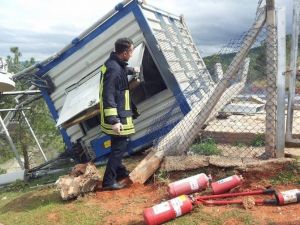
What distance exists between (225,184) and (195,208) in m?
0.45

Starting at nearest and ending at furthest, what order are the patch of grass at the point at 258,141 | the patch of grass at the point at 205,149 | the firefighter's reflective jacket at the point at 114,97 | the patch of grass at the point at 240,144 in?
1. the firefighter's reflective jacket at the point at 114,97
2. the patch of grass at the point at 205,149
3. the patch of grass at the point at 258,141
4. the patch of grass at the point at 240,144

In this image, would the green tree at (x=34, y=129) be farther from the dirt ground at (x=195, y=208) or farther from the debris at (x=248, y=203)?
the debris at (x=248, y=203)

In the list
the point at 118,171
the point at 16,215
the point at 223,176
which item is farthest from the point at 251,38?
the point at 16,215

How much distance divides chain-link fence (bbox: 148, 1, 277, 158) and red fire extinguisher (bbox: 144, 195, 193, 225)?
129 cm

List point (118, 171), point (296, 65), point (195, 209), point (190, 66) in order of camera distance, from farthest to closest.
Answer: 1. point (190, 66)
2. point (118, 171)
3. point (296, 65)
4. point (195, 209)

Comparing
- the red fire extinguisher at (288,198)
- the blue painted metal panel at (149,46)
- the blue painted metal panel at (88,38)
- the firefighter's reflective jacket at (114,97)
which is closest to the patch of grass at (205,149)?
the blue painted metal panel at (149,46)

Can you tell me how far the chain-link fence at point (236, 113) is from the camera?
4.56 meters

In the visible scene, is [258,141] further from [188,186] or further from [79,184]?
[79,184]

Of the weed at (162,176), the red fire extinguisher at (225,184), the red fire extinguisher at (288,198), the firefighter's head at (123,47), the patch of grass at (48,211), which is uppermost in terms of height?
the firefighter's head at (123,47)

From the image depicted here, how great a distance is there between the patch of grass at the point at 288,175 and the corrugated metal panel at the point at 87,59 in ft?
11.4

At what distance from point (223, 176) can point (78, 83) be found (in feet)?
12.4

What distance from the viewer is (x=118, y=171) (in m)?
5.42

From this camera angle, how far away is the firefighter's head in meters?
5.11

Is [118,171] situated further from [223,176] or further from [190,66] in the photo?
[190,66]
